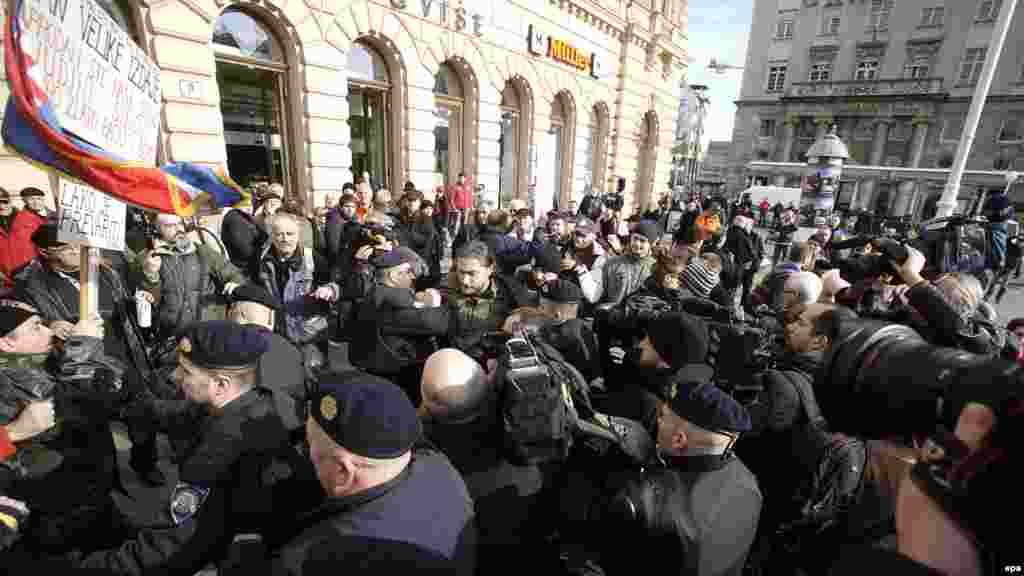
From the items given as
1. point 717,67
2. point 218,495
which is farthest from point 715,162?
point 218,495

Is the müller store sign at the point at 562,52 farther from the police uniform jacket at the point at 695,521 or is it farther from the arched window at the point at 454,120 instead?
the police uniform jacket at the point at 695,521

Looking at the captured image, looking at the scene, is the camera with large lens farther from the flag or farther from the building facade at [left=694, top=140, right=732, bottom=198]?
the building facade at [left=694, top=140, right=732, bottom=198]

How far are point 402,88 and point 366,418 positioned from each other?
373 inches

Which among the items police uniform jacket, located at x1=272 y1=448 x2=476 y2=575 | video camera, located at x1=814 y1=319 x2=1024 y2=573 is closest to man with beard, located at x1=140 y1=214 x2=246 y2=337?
police uniform jacket, located at x1=272 y1=448 x2=476 y2=575

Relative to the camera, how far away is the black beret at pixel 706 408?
160 cm

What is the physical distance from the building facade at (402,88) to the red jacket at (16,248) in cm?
228

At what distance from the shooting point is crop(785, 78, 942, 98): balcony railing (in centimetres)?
3566

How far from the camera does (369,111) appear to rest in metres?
9.57

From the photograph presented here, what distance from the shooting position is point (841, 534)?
1825mm

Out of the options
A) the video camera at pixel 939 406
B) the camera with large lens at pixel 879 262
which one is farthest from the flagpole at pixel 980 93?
the video camera at pixel 939 406

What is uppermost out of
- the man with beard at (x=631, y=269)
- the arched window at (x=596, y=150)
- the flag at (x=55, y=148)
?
the arched window at (x=596, y=150)

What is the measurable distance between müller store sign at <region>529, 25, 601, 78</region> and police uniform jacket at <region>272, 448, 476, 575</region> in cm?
1247

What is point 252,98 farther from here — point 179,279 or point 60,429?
point 60,429

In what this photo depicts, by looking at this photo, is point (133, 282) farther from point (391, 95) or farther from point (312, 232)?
point (391, 95)
